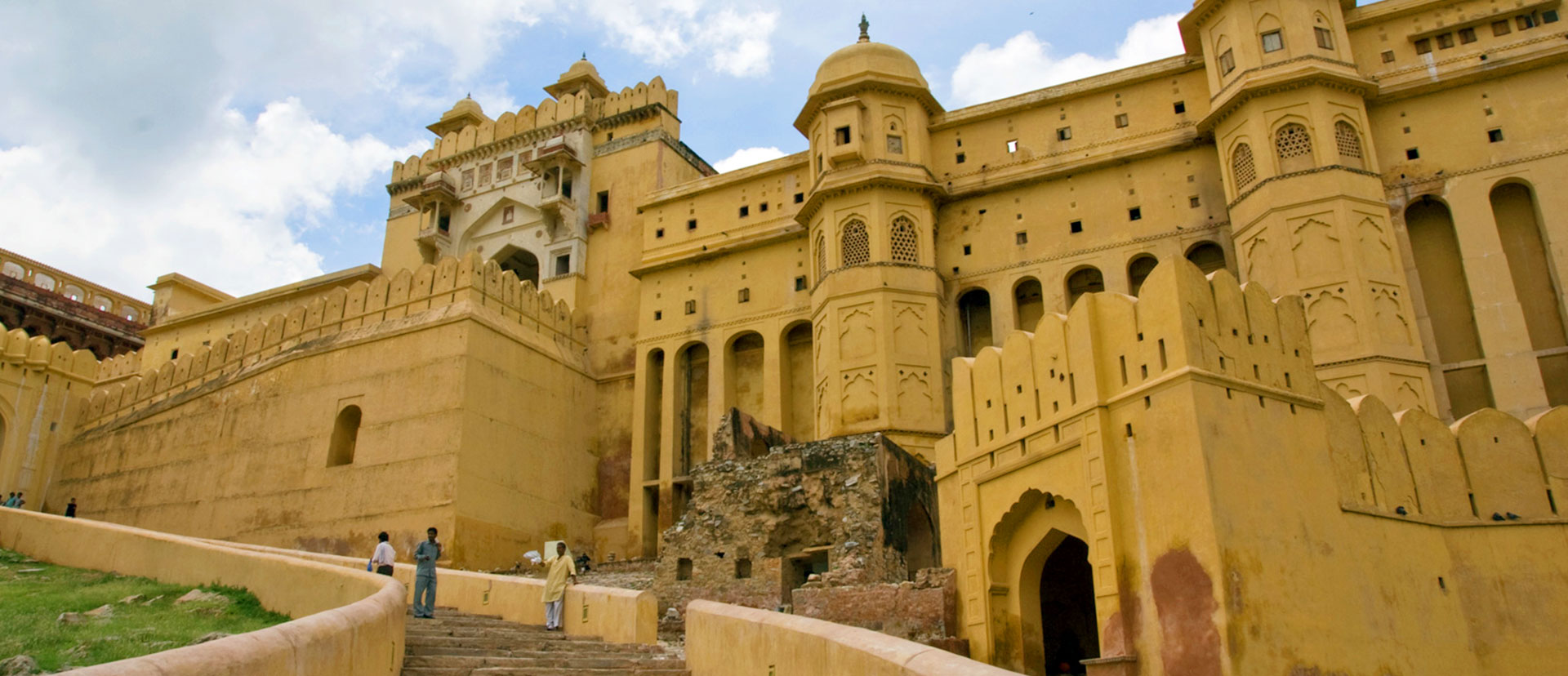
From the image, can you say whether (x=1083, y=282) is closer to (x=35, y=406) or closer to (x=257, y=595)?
(x=257, y=595)

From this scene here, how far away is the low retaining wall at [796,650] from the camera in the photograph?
5.05m

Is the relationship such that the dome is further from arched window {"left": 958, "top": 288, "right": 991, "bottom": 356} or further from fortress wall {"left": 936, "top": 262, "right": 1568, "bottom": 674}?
fortress wall {"left": 936, "top": 262, "right": 1568, "bottom": 674}

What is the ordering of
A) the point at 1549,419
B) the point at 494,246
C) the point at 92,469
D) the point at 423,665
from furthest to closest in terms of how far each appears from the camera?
the point at 494,246
the point at 92,469
the point at 1549,419
the point at 423,665

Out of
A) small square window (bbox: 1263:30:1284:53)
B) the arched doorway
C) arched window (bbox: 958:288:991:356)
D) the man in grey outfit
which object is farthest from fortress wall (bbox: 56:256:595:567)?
small square window (bbox: 1263:30:1284:53)

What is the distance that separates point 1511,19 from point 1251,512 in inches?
573

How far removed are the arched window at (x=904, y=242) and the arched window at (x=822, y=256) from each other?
133 cm

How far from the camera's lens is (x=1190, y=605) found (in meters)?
9.76

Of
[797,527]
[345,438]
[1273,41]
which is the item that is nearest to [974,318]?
[1273,41]

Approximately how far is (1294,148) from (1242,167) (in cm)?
93

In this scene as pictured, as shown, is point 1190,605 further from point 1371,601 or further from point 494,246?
point 494,246

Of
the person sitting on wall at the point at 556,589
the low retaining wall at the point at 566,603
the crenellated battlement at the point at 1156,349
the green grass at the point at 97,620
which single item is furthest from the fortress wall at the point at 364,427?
the crenellated battlement at the point at 1156,349

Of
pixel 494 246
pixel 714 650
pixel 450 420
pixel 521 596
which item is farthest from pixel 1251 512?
pixel 494 246

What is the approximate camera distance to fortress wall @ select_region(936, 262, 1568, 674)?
394 inches

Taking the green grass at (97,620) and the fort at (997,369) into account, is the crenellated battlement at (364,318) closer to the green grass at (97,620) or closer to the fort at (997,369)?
the fort at (997,369)
